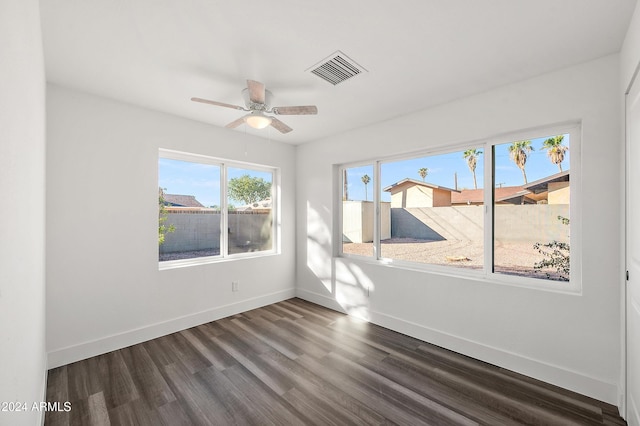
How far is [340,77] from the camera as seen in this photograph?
7.94 ft

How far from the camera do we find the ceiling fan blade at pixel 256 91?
2156 mm

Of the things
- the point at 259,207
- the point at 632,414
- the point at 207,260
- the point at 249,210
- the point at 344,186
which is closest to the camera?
the point at 632,414

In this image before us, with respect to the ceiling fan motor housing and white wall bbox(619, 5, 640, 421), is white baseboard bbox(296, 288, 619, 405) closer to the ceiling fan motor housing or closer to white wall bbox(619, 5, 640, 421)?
white wall bbox(619, 5, 640, 421)

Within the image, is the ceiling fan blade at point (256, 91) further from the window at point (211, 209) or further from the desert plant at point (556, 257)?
the desert plant at point (556, 257)

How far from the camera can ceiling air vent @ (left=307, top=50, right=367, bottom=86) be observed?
2.14 metres

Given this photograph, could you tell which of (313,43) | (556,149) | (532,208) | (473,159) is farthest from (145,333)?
(556,149)

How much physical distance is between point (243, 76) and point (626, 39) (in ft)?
8.91

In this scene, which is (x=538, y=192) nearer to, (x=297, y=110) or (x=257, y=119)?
(x=297, y=110)

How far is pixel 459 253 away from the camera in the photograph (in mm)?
3020

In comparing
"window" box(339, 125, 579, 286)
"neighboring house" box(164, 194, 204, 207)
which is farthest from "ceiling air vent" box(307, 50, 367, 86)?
"neighboring house" box(164, 194, 204, 207)

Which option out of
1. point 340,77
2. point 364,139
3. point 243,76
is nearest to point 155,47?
point 243,76

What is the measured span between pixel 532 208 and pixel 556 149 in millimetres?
531

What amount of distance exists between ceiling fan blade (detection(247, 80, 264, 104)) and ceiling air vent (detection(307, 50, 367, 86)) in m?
0.43

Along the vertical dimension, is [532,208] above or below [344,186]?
below
